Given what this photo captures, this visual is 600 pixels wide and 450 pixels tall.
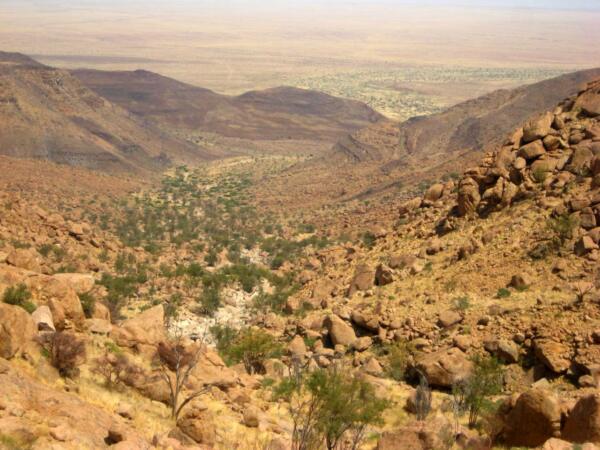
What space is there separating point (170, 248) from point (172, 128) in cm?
7589

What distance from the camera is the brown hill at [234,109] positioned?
382 feet

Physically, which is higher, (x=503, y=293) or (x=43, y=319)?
(x=43, y=319)

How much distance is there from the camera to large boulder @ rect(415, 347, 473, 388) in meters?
16.6

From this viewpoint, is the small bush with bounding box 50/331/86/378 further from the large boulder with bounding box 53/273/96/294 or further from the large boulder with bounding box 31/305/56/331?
the large boulder with bounding box 53/273/96/294

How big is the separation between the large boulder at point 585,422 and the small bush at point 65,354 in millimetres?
9117

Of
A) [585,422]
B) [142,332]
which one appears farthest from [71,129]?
[585,422]

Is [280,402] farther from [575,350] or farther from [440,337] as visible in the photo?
[575,350]

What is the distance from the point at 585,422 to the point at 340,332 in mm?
9433

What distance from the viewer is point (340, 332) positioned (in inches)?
798

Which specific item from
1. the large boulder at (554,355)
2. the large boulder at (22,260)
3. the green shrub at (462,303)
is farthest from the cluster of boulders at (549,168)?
the large boulder at (22,260)

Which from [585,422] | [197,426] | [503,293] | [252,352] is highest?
[585,422]

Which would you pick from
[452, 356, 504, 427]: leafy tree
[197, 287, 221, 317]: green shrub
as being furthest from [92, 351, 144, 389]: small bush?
[197, 287, 221, 317]: green shrub

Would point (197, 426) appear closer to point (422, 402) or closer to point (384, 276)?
point (422, 402)

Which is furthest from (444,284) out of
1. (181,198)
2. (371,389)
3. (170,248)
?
Result: (181,198)
